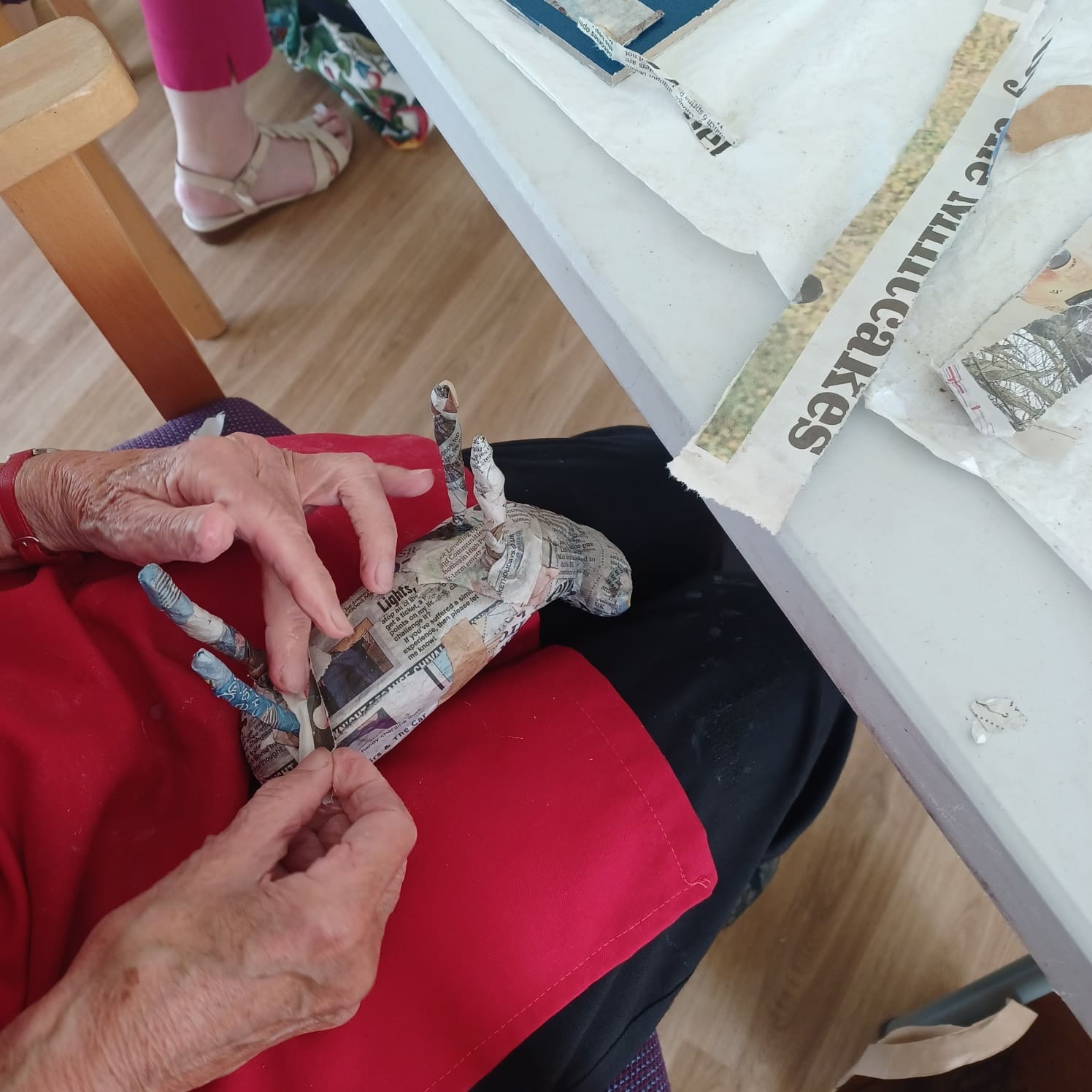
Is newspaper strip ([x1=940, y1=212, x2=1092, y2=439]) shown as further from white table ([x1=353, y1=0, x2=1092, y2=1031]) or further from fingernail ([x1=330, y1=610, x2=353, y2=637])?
fingernail ([x1=330, y1=610, x2=353, y2=637])

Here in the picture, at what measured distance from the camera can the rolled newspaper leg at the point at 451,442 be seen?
406 millimetres

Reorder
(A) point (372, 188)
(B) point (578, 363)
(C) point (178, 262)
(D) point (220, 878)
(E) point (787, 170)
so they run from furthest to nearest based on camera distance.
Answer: (A) point (372, 188) → (B) point (578, 363) → (C) point (178, 262) → (E) point (787, 170) → (D) point (220, 878)

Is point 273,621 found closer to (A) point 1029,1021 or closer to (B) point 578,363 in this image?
(A) point 1029,1021

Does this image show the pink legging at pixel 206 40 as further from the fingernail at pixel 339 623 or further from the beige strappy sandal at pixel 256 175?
the fingernail at pixel 339 623

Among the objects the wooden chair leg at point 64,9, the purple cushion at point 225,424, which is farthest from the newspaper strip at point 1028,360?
the wooden chair leg at point 64,9

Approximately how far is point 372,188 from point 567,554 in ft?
3.51

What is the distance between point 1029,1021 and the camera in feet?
1.94

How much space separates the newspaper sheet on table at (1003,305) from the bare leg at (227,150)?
1.09m

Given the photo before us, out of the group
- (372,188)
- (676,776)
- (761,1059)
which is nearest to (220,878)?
(676,776)

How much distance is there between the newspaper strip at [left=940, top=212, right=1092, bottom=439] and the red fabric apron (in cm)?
25

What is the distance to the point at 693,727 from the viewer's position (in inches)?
20.1

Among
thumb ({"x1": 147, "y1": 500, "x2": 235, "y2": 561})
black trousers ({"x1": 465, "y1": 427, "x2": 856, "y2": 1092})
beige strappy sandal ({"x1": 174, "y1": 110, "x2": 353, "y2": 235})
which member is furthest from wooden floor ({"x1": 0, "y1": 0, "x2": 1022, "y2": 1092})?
thumb ({"x1": 147, "y1": 500, "x2": 235, "y2": 561})

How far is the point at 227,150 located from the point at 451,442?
42.9 inches

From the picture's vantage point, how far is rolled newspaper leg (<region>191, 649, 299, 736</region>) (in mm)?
391
